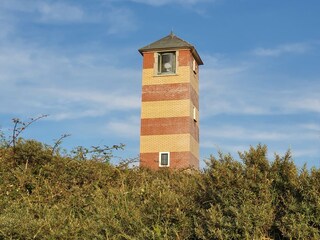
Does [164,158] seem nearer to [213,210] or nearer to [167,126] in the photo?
[167,126]

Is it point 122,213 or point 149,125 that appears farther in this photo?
point 149,125

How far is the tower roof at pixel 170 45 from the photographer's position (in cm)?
3181

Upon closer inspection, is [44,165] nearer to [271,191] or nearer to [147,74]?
[271,191]

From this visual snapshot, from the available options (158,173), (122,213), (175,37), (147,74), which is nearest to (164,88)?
(147,74)


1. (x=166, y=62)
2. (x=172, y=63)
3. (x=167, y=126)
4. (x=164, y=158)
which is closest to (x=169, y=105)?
(x=167, y=126)

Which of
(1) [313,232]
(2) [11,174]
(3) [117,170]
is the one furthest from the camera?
(3) [117,170]

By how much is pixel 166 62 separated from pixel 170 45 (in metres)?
1.07

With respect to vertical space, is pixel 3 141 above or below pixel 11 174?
above

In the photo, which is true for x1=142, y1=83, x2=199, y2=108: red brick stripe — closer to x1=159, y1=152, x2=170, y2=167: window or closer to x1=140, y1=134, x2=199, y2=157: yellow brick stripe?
x1=140, y1=134, x2=199, y2=157: yellow brick stripe

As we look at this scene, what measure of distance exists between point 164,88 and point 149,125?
2.47 metres

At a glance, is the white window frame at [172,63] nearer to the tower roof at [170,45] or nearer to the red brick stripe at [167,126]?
the tower roof at [170,45]

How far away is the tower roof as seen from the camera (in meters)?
31.8


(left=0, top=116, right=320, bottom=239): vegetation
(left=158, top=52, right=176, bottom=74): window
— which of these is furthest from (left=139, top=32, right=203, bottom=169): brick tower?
(left=0, top=116, right=320, bottom=239): vegetation

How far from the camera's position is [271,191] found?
661 cm
